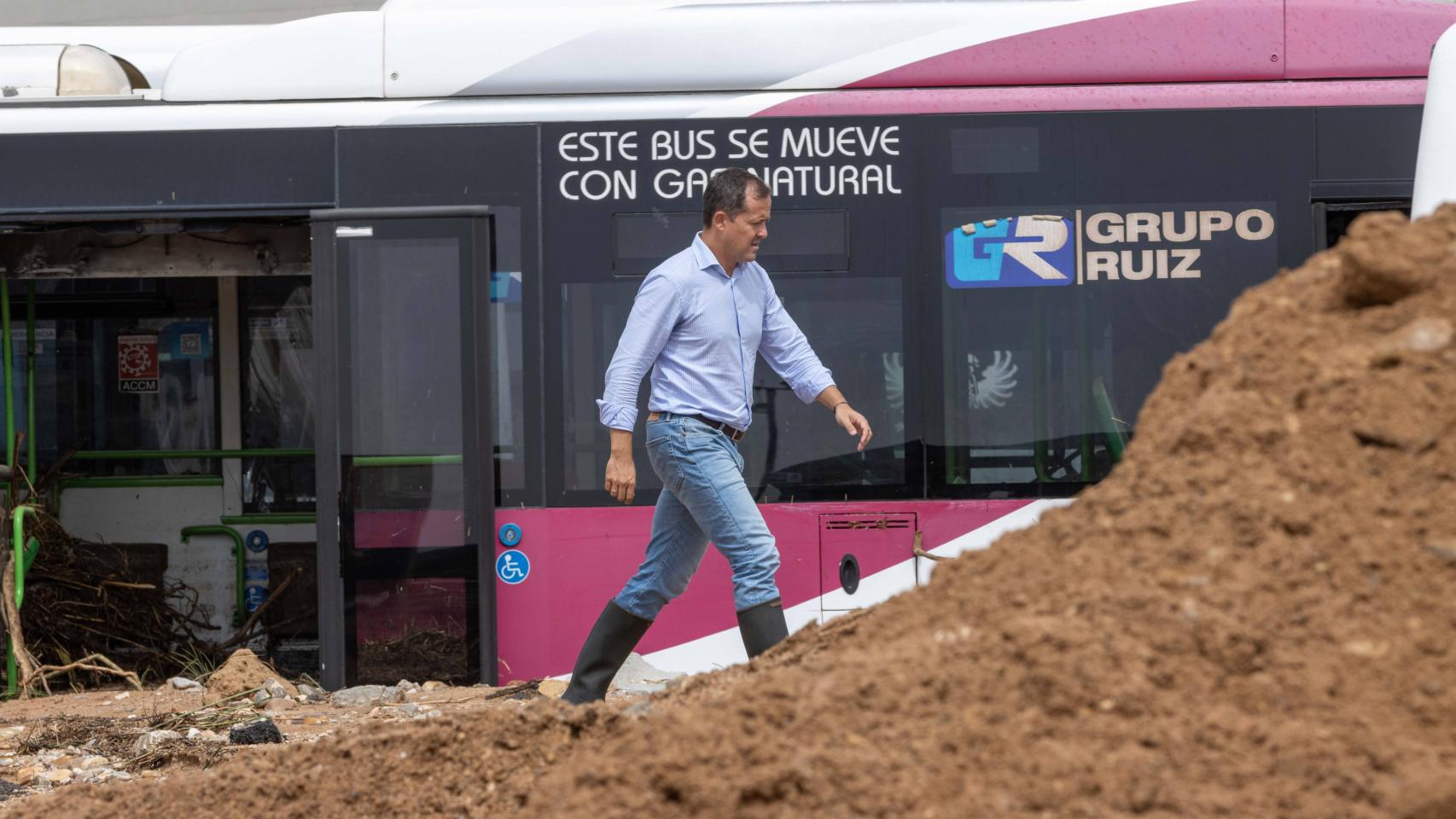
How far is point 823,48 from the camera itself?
609 centimetres

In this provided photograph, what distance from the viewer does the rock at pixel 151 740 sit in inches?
203

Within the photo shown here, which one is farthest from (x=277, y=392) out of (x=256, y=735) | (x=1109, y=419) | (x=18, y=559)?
(x=1109, y=419)

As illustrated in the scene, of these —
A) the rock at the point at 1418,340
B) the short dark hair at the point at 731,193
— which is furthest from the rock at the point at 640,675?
the rock at the point at 1418,340

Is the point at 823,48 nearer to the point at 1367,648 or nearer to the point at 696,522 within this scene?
the point at 696,522

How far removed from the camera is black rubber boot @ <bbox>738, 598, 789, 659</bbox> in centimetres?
463

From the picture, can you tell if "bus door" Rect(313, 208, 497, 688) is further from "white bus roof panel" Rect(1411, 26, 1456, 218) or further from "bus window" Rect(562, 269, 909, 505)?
"white bus roof panel" Rect(1411, 26, 1456, 218)

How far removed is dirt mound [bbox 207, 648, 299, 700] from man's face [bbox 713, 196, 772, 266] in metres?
2.83

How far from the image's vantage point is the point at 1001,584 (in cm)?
255

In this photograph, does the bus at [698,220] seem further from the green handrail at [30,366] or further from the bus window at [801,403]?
the green handrail at [30,366]

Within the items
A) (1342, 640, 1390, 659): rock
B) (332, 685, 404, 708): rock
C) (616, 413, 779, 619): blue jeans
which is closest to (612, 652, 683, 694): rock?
(332, 685, 404, 708): rock

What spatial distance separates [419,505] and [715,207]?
196cm

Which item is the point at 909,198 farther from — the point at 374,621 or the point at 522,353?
the point at 374,621

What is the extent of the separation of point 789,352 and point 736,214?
0.57 meters

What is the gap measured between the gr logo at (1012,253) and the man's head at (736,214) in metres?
1.27
